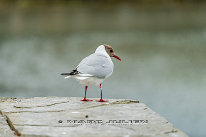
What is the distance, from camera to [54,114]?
15.3ft

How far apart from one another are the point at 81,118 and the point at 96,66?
2.34ft

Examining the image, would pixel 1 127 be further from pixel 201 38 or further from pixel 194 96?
pixel 201 38

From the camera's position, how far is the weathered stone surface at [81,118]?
408cm

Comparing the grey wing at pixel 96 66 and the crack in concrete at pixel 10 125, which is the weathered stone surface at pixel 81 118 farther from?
the grey wing at pixel 96 66

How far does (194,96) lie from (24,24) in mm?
20303

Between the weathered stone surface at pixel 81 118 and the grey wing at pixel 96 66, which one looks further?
the grey wing at pixel 96 66

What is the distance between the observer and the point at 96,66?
4.91m

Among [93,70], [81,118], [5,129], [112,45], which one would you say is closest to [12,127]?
[5,129]

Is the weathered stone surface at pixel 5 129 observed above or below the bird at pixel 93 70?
below

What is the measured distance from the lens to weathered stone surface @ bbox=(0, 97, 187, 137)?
408cm

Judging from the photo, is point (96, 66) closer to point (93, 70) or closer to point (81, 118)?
point (93, 70)

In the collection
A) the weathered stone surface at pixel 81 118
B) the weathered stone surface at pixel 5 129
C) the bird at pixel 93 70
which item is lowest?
the weathered stone surface at pixel 5 129

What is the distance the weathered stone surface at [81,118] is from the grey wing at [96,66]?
0.42 metres

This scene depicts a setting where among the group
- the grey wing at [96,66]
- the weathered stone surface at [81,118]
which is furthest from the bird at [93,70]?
the weathered stone surface at [81,118]
